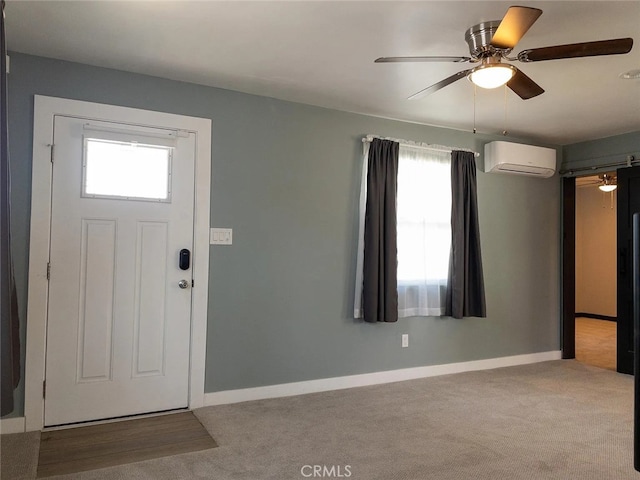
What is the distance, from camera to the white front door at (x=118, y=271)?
9.57 ft

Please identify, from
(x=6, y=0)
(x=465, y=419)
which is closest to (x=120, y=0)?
(x=6, y=0)

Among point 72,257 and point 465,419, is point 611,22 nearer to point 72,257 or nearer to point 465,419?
point 465,419

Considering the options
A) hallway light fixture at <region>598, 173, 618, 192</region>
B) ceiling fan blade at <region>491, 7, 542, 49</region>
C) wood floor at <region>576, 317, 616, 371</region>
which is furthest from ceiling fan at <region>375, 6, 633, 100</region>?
hallway light fixture at <region>598, 173, 618, 192</region>

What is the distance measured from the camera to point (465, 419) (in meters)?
3.11

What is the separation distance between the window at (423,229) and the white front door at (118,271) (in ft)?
6.34

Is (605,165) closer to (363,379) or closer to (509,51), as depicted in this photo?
(509,51)

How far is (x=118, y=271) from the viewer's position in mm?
3074

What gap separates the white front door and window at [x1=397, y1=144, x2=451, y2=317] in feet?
6.34

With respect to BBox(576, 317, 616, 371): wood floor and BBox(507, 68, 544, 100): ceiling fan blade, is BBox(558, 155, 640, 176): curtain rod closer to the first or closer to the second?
BBox(576, 317, 616, 371): wood floor

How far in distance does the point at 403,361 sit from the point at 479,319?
1017mm

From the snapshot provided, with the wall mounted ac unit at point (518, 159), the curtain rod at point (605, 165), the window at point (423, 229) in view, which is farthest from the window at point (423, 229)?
the curtain rod at point (605, 165)

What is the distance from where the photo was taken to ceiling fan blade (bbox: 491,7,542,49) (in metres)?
1.86

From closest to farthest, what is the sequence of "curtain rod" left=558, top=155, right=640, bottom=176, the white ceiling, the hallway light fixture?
1. the white ceiling
2. "curtain rod" left=558, top=155, right=640, bottom=176
3. the hallway light fixture

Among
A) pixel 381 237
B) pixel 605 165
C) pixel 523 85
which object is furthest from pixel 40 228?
pixel 605 165
